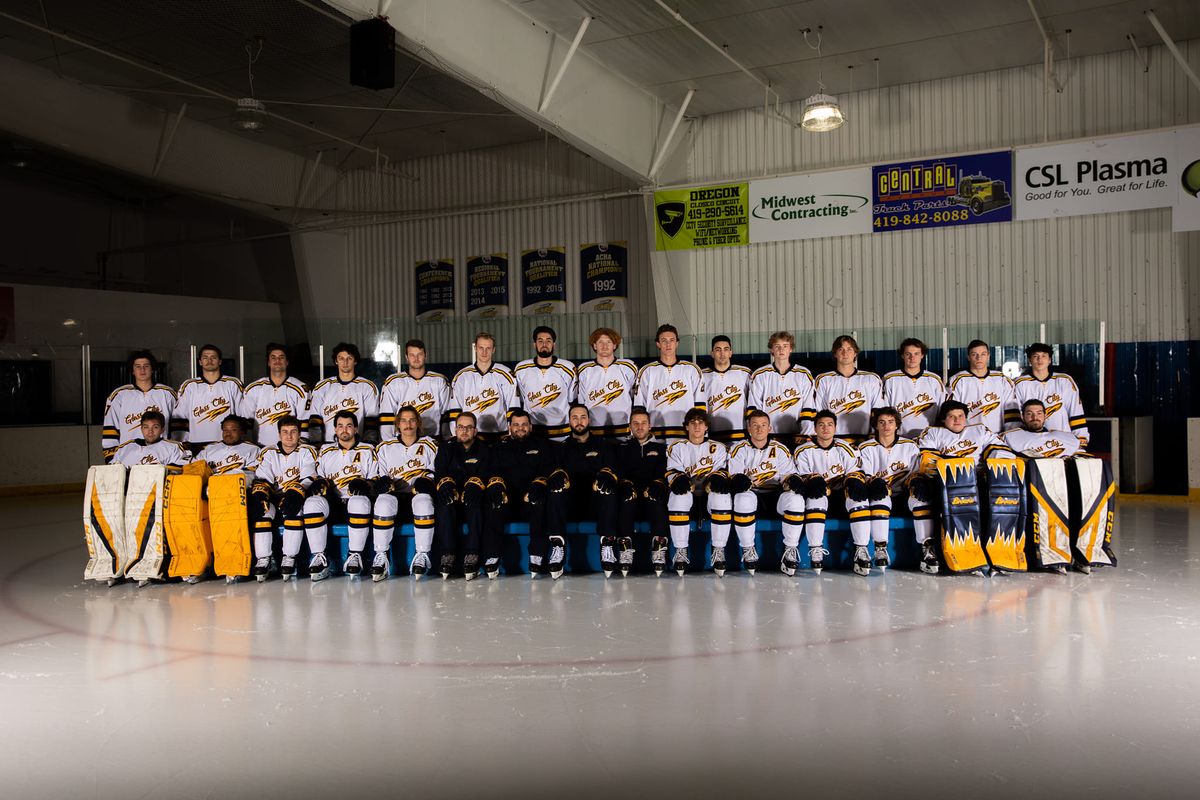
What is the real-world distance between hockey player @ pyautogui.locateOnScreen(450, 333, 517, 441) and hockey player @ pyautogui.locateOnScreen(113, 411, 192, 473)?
6.04 ft

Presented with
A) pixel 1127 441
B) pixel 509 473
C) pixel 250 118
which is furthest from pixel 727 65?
pixel 509 473

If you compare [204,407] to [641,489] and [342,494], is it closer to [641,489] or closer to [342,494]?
[342,494]

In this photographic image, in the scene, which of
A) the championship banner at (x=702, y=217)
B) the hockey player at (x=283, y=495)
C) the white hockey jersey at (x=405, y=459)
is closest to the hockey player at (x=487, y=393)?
the white hockey jersey at (x=405, y=459)

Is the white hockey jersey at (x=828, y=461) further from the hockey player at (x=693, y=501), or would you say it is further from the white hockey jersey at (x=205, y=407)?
the white hockey jersey at (x=205, y=407)

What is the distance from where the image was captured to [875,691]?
11.0ft

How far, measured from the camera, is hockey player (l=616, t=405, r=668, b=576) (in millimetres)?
5641

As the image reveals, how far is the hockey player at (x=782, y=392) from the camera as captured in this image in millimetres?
6473

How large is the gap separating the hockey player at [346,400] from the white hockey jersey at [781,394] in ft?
8.72

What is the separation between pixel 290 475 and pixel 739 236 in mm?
7195

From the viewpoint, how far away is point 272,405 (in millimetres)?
6906

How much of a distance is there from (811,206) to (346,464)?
715 cm

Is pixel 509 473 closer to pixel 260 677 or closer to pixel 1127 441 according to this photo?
pixel 260 677

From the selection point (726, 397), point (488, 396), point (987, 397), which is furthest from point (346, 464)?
point (987, 397)

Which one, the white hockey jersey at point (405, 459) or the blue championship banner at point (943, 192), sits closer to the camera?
the white hockey jersey at point (405, 459)
